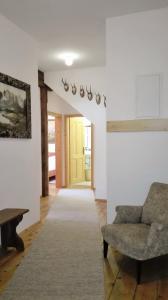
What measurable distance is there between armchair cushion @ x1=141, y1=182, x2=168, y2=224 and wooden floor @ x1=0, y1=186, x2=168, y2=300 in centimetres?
46

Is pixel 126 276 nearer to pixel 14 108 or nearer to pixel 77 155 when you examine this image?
pixel 14 108

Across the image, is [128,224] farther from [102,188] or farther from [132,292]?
[102,188]

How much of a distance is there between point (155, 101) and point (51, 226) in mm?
2332

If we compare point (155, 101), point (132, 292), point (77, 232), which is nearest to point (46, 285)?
point (132, 292)

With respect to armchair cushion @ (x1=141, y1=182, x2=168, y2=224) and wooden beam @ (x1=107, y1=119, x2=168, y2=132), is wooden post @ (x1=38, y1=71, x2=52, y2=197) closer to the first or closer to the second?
wooden beam @ (x1=107, y1=119, x2=168, y2=132)

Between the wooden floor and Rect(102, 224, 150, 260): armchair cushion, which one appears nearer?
the wooden floor

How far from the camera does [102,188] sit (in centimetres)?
589

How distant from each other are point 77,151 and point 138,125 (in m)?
4.61

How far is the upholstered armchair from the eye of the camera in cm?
235

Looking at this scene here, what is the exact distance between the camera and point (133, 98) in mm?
3428

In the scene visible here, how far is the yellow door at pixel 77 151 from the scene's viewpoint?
7.70 metres

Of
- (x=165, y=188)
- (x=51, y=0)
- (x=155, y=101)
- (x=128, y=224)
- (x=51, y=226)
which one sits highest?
(x=51, y=0)

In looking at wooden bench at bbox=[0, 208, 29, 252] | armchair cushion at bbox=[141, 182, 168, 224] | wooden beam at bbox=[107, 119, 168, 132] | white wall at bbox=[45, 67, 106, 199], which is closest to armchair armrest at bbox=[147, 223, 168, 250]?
armchair cushion at bbox=[141, 182, 168, 224]

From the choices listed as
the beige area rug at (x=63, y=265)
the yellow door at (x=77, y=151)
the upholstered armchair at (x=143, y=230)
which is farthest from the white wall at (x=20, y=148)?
the yellow door at (x=77, y=151)
